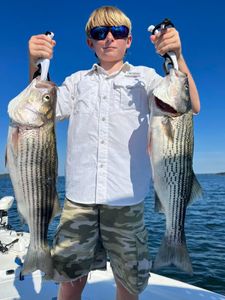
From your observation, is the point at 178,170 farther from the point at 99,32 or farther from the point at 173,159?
the point at 99,32

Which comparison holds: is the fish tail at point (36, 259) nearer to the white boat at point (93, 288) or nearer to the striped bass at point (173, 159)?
the striped bass at point (173, 159)

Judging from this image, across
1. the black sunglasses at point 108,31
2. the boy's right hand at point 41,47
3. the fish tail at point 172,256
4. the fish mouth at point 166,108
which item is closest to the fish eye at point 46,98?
the boy's right hand at point 41,47

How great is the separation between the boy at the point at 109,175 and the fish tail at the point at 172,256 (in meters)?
0.32

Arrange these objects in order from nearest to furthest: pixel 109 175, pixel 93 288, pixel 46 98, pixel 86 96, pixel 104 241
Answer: pixel 46 98 < pixel 109 175 < pixel 104 241 < pixel 86 96 < pixel 93 288

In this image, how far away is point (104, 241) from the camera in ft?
12.7

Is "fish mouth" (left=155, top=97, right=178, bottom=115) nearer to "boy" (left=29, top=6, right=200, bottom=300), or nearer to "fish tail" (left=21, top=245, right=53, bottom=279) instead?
"boy" (left=29, top=6, right=200, bottom=300)

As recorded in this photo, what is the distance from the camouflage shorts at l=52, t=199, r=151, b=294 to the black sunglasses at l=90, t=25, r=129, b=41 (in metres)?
1.74

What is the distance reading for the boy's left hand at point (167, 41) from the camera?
11.2 feet

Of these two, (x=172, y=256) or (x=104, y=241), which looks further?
(x=104, y=241)

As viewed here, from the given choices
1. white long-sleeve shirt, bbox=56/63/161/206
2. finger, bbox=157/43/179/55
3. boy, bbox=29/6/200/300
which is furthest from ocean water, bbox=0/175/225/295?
finger, bbox=157/43/179/55

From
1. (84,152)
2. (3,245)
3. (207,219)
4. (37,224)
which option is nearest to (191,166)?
(84,152)

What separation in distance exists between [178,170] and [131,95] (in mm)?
975


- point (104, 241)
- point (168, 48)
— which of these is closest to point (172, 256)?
point (104, 241)

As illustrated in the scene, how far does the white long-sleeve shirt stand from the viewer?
12.3 feet
